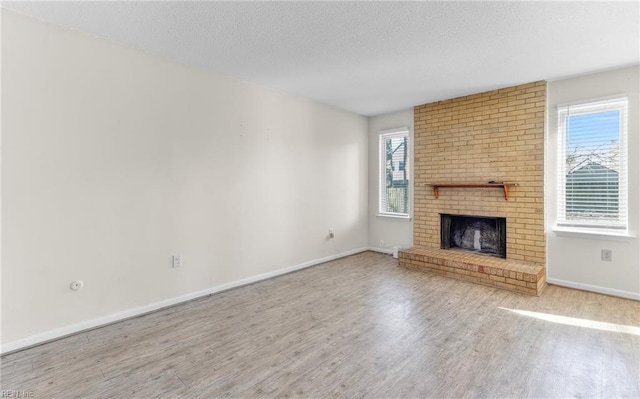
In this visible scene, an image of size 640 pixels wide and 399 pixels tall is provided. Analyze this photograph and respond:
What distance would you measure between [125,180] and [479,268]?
13.8 feet

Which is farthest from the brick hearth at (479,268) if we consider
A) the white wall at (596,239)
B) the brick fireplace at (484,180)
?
the white wall at (596,239)

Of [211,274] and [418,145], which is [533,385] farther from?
[418,145]

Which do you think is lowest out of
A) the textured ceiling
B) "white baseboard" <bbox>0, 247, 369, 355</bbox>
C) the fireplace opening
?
"white baseboard" <bbox>0, 247, 369, 355</bbox>

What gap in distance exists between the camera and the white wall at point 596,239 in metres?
3.31

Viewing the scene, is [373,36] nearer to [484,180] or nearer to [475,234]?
[484,180]

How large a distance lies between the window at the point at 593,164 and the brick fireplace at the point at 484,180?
0.27 m

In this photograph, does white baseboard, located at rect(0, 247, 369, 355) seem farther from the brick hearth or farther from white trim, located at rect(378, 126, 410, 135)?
white trim, located at rect(378, 126, 410, 135)

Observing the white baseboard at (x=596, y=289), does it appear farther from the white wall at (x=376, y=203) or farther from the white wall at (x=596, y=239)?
the white wall at (x=376, y=203)

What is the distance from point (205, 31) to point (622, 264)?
5.03 m

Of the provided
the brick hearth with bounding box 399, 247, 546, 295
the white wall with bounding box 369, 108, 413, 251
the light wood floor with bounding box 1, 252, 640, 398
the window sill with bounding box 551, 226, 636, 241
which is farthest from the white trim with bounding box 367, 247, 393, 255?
the window sill with bounding box 551, 226, 636, 241

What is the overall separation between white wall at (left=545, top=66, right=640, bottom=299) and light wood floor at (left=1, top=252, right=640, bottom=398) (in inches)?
11.0

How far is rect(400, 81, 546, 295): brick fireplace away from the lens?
3850 millimetres

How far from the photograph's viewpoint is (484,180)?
14.1 feet

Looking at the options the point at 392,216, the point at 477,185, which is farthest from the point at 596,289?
the point at 392,216
